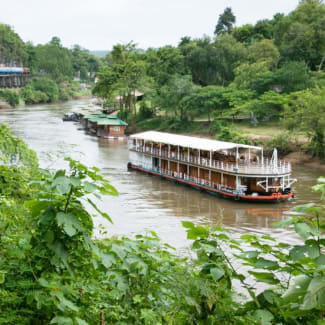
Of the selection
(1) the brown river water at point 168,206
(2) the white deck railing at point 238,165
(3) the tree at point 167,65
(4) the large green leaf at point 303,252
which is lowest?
(1) the brown river water at point 168,206

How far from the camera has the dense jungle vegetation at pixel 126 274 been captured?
332 cm

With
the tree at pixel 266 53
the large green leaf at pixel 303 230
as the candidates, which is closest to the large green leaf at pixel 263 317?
the large green leaf at pixel 303 230

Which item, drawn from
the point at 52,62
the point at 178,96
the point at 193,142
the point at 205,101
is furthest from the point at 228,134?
the point at 52,62

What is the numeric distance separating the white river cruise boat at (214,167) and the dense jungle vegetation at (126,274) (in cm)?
2190

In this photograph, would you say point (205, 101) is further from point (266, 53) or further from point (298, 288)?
point (298, 288)

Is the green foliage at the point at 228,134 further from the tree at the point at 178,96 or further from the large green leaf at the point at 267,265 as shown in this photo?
the large green leaf at the point at 267,265

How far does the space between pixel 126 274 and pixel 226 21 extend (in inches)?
3584

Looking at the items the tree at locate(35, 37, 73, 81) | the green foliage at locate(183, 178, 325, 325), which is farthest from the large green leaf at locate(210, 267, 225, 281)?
the tree at locate(35, 37, 73, 81)

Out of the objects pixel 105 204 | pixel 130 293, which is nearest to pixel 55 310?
pixel 130 293

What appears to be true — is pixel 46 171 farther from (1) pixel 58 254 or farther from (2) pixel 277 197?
(2) pixel 277 197

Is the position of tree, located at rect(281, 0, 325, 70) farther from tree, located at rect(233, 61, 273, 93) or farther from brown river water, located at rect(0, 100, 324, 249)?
brown river water, located at rect(0, 100, 324, 249)

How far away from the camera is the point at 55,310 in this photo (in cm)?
379

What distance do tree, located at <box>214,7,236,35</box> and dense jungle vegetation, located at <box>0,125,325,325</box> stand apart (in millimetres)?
89398

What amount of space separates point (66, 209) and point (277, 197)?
22762mm
